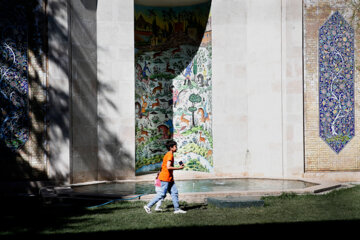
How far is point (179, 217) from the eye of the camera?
8.15 meters

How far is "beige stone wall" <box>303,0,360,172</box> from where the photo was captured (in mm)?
14031

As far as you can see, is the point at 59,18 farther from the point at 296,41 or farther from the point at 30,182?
the point at 296,41

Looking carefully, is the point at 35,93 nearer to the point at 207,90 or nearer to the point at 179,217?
the point at 207,90

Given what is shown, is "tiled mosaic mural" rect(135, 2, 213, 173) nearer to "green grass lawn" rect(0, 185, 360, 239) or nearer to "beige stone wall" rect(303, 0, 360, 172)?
"beige stone wall" rect(303, 0, 360, 172)

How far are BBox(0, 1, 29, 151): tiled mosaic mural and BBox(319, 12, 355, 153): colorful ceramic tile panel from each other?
8.70 m

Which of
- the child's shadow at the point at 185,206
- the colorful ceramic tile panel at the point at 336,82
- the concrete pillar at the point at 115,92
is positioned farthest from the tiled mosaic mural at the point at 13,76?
the colorful ceramic tile panel at the point at 336,82

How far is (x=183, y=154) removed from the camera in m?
16.4

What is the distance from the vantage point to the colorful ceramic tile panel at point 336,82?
46.0 ft

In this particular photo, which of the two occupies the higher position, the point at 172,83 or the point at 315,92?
the point at 172,83

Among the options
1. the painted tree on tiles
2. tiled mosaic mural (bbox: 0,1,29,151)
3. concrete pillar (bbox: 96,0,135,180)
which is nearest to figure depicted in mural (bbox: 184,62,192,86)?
the painted tree on tiles

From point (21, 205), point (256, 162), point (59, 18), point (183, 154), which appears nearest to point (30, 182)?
point (21, 205)

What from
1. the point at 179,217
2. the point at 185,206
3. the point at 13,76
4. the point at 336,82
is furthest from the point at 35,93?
the point at 336,82

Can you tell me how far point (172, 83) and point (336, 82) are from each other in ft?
18.5

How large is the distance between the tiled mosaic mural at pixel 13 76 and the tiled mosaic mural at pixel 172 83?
4169mm
